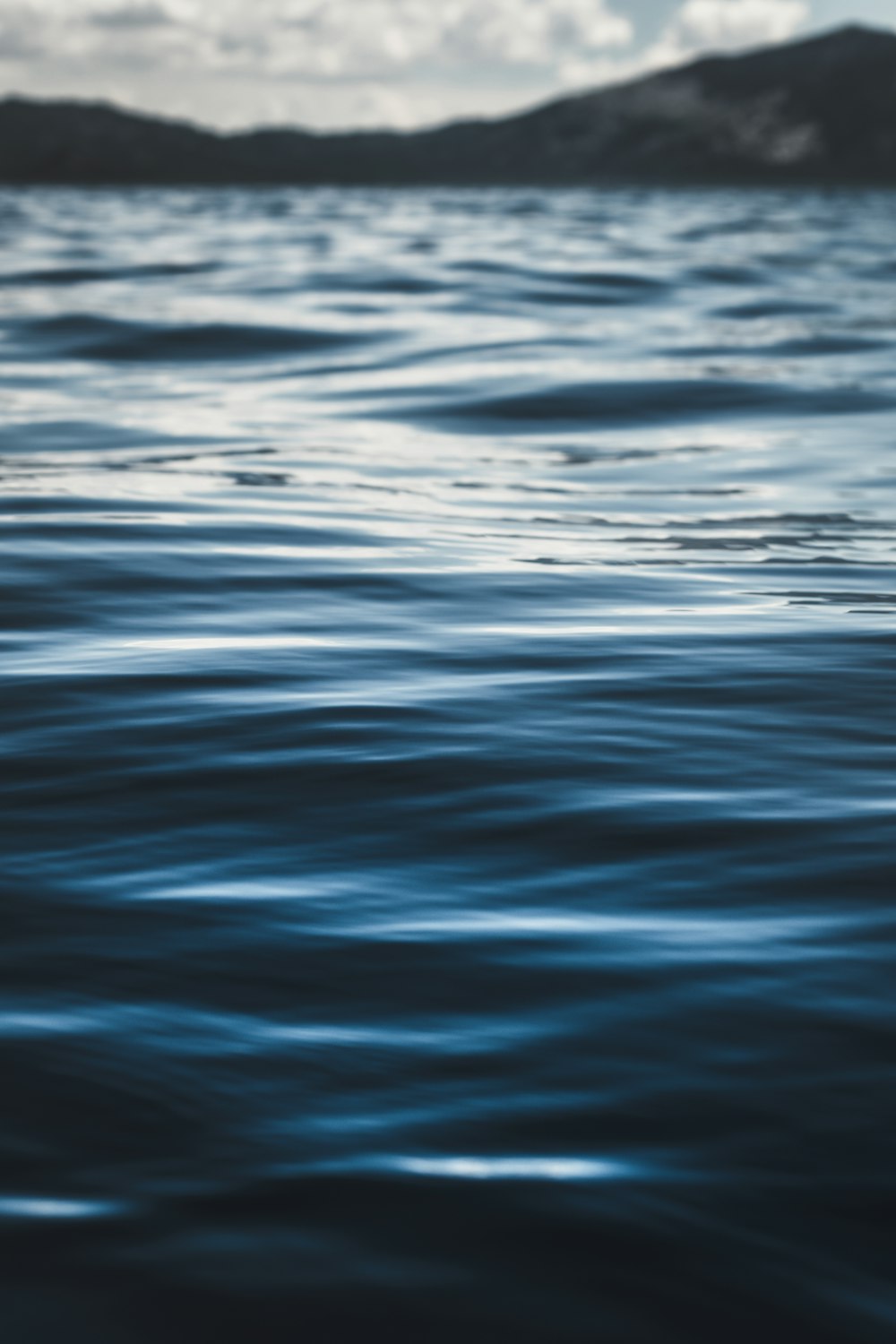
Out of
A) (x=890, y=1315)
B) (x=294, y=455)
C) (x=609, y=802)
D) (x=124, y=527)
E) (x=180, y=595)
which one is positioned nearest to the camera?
Result: (x=890, y=1315)

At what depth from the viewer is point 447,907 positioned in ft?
8.25

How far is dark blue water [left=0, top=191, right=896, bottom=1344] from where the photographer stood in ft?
5.39

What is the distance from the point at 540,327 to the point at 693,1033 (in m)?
12.9

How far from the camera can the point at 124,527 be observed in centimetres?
594

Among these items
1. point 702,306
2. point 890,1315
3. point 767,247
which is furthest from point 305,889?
point 767,247

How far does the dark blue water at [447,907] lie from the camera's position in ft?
5.39

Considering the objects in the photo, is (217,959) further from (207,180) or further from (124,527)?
(207,180)

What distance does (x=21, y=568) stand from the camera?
16.9 feet

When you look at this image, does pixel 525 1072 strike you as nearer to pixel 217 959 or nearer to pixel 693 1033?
pixel 693 1033

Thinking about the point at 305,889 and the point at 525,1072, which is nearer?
the point at 525,1072

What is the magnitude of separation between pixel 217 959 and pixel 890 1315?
102 cm

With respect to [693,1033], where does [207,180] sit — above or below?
above

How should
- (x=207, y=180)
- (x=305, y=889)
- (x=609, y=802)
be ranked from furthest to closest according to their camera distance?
(x=207, y=180) → (x=609, y=802) → (x=305, y=889)

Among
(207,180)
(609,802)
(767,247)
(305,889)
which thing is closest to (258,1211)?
(305,889)
